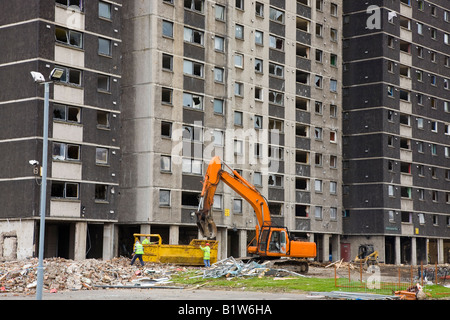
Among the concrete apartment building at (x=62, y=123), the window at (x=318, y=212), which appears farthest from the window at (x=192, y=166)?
the window at (x=318, y=212)

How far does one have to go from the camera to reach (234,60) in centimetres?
6925

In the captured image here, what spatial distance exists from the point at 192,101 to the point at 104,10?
11.2m

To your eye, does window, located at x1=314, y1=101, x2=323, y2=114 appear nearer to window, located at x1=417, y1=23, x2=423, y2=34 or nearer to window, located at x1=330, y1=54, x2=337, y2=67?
window, located at x1=330, y1=54, x2=337, y2=67

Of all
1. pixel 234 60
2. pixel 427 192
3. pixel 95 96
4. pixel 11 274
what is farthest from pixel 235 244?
pixel 11 274

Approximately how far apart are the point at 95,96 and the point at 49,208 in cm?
990

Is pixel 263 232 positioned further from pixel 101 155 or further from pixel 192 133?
pixel 192 133

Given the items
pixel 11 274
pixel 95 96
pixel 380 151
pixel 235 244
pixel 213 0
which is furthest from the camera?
pixel 380 151

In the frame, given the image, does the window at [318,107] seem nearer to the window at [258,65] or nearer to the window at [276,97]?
the window at [276,97]

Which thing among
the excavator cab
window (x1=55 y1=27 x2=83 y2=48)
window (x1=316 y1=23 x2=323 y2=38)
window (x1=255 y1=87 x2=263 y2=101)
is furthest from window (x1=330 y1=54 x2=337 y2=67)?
the excavator cab

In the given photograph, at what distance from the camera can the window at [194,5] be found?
64812mm

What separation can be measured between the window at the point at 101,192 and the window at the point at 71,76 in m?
8.25

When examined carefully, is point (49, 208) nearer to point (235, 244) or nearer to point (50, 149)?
point (50, 149)

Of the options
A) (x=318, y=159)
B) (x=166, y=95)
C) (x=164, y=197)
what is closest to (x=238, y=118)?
(x=166, y=95)

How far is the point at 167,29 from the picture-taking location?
206ft
